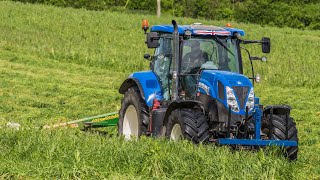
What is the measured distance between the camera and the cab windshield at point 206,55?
8.60 meters

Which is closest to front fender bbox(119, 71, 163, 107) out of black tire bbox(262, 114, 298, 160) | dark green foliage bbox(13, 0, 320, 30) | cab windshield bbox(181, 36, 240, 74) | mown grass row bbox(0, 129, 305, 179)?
cab windshield bbox(181, 36, 240, 74)

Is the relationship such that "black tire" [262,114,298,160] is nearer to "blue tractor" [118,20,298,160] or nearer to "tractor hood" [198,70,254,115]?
"blue tractor" [118,20,298,160]

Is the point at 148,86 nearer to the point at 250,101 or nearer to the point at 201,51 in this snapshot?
the point at 201,51

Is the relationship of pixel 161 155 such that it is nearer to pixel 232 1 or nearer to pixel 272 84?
pixel 272 84

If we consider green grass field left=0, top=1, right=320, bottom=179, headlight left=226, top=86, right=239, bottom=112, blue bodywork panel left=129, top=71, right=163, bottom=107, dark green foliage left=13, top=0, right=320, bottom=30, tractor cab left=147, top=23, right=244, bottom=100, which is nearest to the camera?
green grass field left=0, top=1, right=320, bottom=179

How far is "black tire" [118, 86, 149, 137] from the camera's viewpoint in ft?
30.1

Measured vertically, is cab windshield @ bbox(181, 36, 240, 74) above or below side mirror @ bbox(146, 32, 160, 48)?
below

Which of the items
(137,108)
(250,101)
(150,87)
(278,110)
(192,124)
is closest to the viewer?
(192,124)

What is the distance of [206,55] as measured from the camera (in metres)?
8.66

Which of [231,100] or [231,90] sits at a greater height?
[231,90]

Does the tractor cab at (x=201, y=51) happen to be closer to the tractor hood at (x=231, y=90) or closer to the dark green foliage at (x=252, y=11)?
the tractor hood at (x=231, y=90)

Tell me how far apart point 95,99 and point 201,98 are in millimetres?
6306

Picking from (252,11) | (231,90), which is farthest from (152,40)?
(252,11)

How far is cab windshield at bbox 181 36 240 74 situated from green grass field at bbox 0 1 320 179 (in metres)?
1.52
